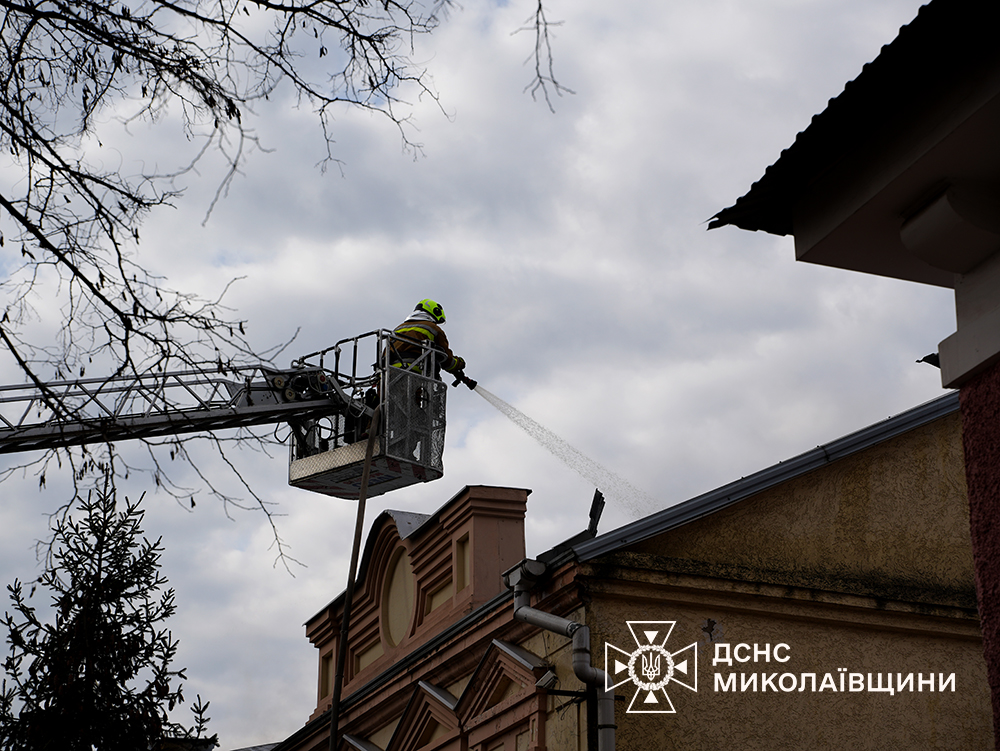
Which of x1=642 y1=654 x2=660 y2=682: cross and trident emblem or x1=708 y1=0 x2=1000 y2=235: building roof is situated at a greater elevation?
x1=708 y1=0 x2=1000 y2=235: building roof

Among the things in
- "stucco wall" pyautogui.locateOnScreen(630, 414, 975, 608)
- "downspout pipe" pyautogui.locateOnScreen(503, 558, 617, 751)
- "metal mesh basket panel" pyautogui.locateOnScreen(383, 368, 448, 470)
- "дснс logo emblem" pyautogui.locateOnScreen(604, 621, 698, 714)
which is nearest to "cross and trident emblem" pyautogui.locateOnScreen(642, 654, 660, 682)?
"дснс logo emblem" pyautogui.locateOnScreen(604, 621, 698, 714)

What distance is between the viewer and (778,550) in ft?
34.6

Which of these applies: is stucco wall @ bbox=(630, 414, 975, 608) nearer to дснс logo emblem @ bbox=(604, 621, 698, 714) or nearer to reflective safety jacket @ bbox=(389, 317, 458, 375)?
дснс logo emblem @ bbox=(604, 621, 698, 714)

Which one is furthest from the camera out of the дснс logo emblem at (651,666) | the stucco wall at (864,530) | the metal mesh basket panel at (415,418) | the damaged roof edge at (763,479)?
the metal mesh basket panel at (415,418)

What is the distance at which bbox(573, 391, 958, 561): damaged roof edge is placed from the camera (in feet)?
32.0

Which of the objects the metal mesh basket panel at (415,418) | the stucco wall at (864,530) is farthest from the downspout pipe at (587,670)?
the metal mesh basket panel at (415,418)

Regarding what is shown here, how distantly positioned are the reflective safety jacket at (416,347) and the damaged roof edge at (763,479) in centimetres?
735

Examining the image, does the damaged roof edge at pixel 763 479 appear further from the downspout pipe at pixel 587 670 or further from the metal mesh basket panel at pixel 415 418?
the metal mesh basket panel at pixel 415 418

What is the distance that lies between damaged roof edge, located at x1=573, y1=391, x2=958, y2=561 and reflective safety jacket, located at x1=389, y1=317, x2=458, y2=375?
7.35 meters

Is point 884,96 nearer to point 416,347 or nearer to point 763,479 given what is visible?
point 763,479

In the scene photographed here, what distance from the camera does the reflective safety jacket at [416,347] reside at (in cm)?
1722

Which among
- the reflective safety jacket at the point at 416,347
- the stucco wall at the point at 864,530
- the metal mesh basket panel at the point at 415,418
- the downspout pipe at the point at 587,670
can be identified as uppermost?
the reflective safety jacket at the point at 416,347

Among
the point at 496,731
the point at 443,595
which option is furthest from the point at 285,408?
the point at 496,731

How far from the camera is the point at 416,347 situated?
17266 millimetres
